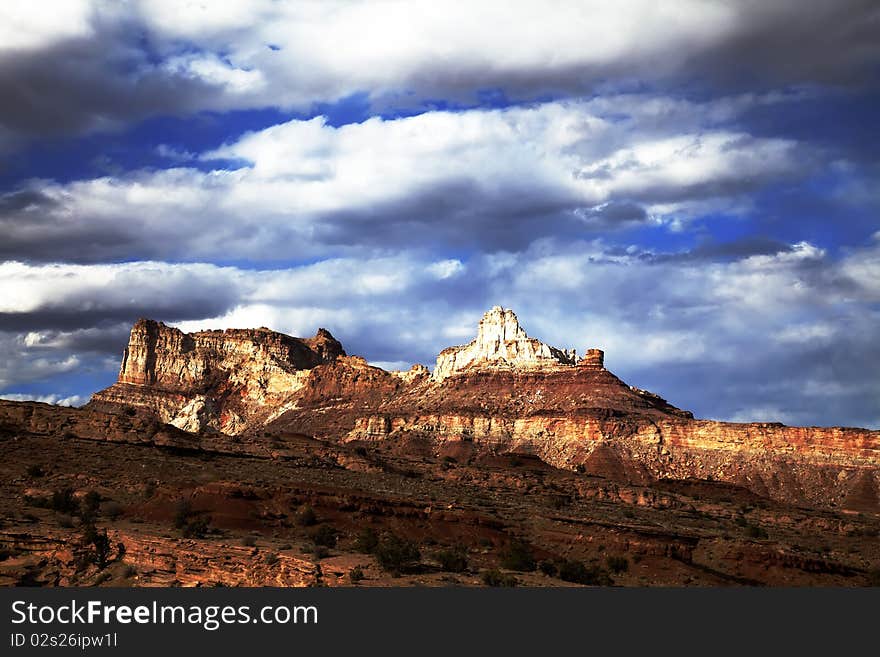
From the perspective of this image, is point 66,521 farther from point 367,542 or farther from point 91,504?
point 367,542

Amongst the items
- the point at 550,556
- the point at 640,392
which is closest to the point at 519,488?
the point at 550,556

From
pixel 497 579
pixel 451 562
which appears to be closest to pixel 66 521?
pixel 451 562

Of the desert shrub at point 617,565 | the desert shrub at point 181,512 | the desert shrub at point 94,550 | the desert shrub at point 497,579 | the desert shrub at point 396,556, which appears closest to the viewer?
the desert shrub at point 497,579

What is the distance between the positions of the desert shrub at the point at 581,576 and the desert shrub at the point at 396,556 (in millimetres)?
7156

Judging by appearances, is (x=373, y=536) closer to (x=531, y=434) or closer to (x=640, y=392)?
(x=531, y=434)

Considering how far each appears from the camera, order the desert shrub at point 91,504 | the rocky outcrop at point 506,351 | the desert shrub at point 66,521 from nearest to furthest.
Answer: the desert shrub at point 66,521
the desert shrub at point 91,504
the rocky outcrop at point 506,351

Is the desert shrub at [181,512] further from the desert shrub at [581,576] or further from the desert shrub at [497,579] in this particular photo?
the desert shrub at [581,576]

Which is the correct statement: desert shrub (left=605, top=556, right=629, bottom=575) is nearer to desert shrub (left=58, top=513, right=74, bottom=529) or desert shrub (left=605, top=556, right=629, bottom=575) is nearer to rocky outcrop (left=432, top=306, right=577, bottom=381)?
desert shrub (left=58, top=513, right=74, bottom=529)

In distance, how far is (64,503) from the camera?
6378cm

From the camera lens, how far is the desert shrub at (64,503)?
63094mm

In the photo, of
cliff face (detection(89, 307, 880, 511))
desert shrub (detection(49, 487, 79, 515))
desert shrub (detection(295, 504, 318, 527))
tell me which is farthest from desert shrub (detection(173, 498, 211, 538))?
cliff face (detection(89, 307, 880, 511))

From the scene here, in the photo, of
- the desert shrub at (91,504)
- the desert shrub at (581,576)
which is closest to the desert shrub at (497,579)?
the desert shrub at (581,576)

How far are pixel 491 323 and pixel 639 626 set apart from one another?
162 metres

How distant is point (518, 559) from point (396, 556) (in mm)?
8842
